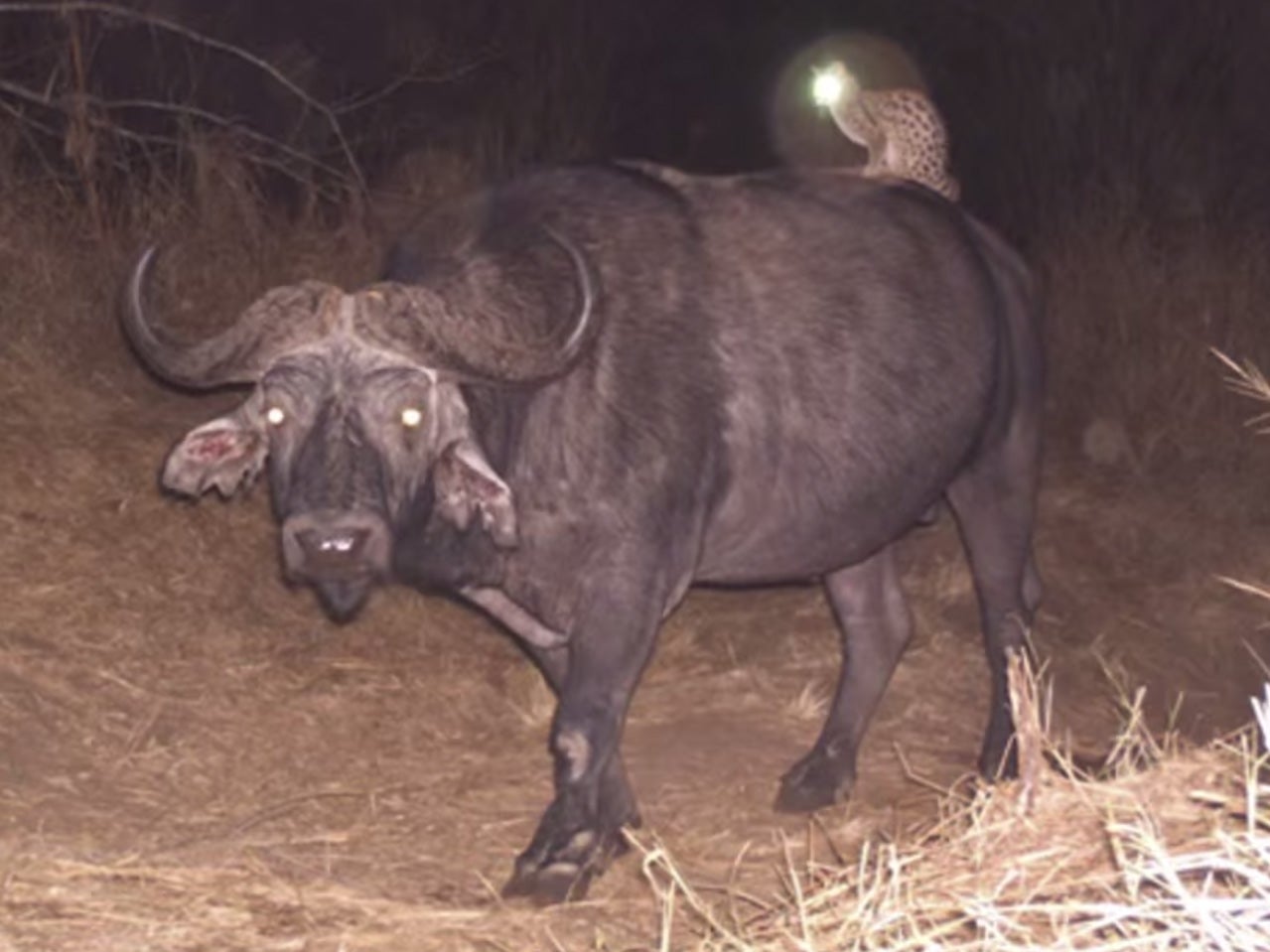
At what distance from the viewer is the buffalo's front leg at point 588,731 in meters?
6.54

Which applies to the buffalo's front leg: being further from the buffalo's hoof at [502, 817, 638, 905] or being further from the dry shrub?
the dry shrub

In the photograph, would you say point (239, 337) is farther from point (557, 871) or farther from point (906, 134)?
point (906, 134)

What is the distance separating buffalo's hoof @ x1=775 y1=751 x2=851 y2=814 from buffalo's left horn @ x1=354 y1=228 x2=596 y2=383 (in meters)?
1.76

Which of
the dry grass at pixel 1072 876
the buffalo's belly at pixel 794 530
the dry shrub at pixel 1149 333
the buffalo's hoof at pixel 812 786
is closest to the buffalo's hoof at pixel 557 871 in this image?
the buffalo's belly at pixel 794 530

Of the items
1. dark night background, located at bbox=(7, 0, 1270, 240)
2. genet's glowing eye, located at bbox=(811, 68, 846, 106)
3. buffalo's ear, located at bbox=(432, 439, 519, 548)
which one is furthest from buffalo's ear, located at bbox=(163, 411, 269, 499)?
dark night background, located at bbox=(7, 0, 1270, 240)

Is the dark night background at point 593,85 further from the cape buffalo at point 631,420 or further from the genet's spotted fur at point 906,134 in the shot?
the cape buffalo at point 631,420

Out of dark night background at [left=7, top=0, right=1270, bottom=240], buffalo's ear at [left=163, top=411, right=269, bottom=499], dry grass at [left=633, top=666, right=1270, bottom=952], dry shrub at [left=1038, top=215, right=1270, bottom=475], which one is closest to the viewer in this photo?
dry grass at [left=633, top=666, right=1270, bottom=952]

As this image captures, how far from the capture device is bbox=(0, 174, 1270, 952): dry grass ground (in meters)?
5.93

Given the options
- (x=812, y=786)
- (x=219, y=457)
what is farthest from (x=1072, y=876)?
(x=812, y=786)

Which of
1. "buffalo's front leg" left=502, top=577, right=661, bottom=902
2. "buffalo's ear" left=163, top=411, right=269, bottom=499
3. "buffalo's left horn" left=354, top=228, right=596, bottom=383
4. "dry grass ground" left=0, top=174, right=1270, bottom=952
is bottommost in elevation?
"dry grass ground" left=0, top=174, right=1270, bottom=952

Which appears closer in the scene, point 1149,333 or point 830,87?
point 830,87

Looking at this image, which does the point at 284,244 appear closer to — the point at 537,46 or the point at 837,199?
the point at 837,199

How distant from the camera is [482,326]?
21.4 ft

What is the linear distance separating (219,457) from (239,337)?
1.27 ft
